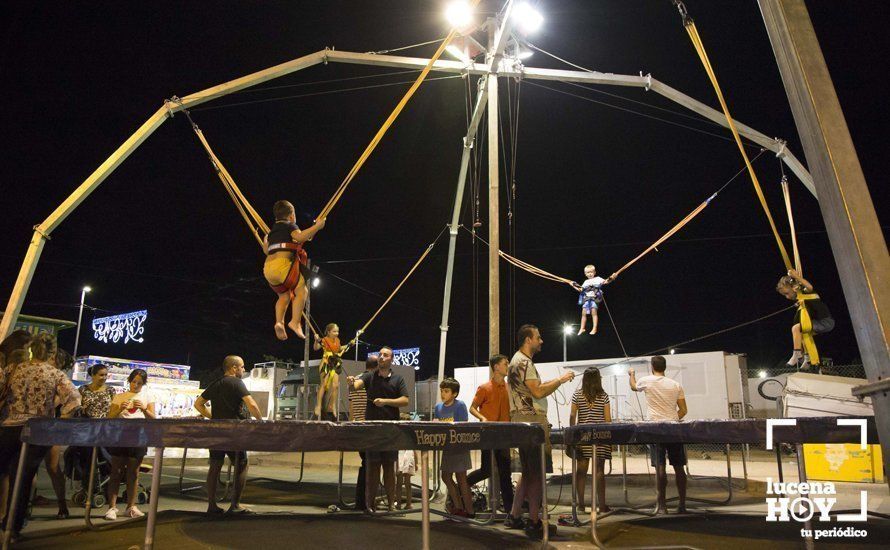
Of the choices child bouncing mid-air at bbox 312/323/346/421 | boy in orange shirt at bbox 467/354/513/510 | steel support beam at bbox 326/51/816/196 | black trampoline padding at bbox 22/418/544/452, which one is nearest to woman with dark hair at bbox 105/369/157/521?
black trampoline padding at bbox 22/418/544/452

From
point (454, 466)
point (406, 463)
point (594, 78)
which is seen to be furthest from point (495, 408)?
point (594, 78)

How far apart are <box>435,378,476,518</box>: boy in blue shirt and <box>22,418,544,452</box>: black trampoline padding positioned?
6.96 ft

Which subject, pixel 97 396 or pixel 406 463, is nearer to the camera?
pixel 97 396

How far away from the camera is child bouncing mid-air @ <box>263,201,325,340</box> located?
5.68 metres

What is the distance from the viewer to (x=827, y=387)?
9.03 metres

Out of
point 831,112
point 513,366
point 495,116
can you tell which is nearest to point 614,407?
point 495,116

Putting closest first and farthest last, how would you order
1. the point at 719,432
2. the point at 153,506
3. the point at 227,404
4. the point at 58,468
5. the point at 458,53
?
the point at 153,506 < the point at 719,432 < the point at 58,468 < the point at 227,404 < the point at 458,53

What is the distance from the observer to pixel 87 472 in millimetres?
7387

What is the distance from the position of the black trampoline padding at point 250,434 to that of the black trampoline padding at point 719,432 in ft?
3.90

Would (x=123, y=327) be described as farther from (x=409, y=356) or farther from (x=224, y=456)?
(x=224, y=456)

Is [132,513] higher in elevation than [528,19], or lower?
lower

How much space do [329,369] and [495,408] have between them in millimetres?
3359

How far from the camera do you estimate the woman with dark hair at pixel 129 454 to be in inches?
242

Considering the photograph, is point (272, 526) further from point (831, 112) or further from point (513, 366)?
point (831, 112)
